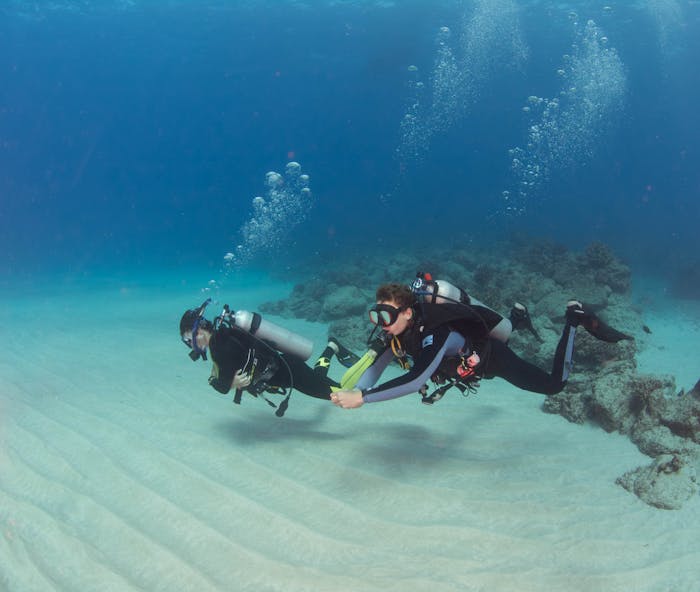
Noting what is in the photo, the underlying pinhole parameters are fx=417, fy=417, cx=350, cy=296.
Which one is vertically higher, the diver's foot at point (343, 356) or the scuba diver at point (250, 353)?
the scuba diver at point (250, 353)

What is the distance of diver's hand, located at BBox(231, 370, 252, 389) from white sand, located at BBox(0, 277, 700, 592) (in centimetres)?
78

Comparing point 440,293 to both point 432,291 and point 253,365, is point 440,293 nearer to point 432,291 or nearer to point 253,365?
point 432,291

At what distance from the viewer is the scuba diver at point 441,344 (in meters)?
3.55

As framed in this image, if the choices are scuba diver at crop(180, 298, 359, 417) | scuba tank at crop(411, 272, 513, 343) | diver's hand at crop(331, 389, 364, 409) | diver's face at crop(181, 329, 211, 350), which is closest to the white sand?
scuba diver at crop(180, 298, 359, 417)

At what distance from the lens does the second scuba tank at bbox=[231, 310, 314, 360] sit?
4668mm

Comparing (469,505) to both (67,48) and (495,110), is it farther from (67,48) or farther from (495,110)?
(495,110)

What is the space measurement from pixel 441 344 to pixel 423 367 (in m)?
0.28

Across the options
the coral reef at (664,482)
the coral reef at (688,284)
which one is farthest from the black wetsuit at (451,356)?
the coral reef at (688,284)

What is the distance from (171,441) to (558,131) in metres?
85.2

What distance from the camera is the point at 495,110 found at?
7362cm

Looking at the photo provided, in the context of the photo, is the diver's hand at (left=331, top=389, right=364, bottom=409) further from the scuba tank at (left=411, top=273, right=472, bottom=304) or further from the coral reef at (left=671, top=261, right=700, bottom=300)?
the coral reef at (left=671, top=261, right=700, bottom=300)

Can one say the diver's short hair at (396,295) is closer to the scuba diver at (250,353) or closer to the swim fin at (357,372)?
the swim fin at (357,372)

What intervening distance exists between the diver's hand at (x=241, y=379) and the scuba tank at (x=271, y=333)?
453 mm

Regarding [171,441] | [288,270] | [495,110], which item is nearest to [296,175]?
[495,110]
